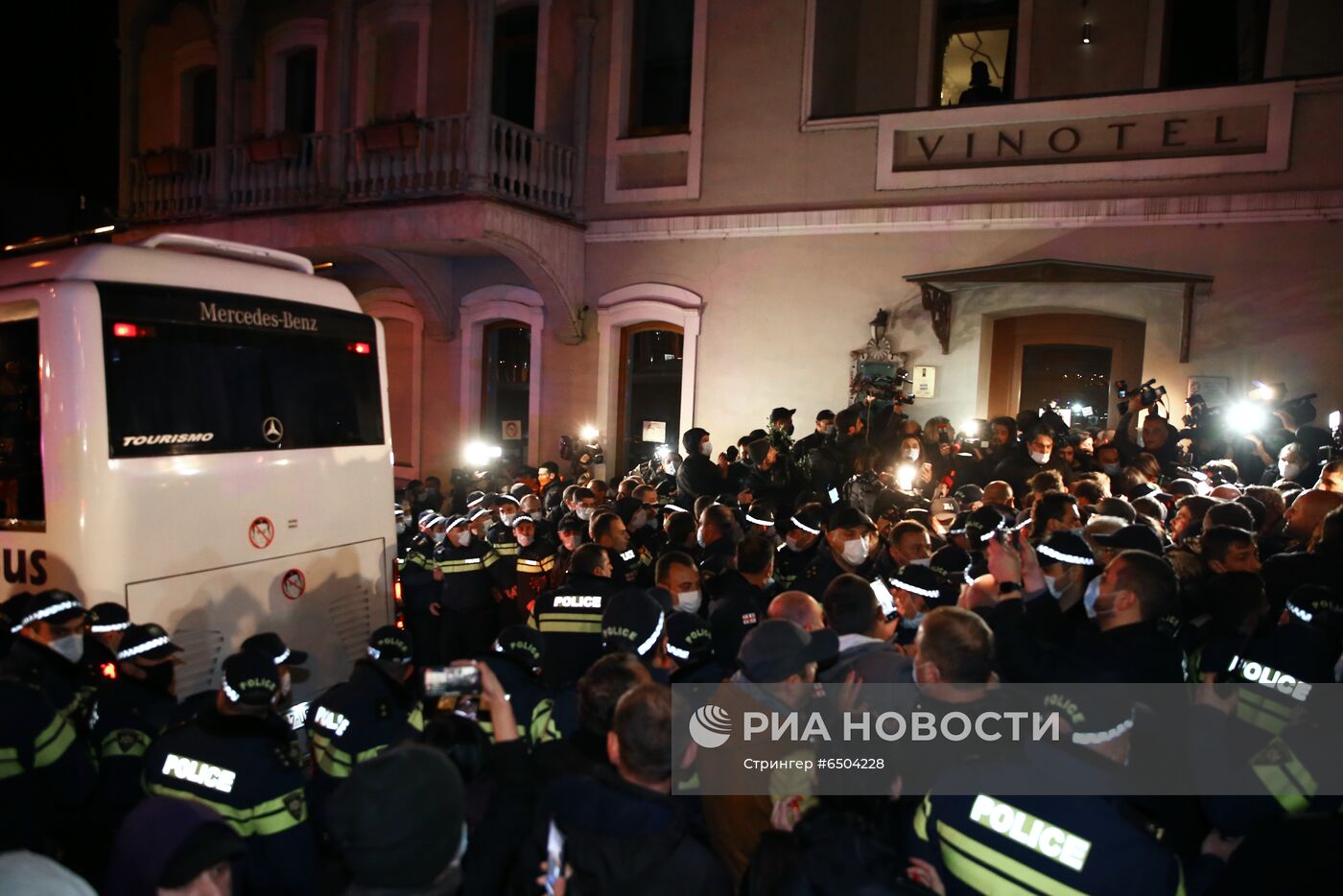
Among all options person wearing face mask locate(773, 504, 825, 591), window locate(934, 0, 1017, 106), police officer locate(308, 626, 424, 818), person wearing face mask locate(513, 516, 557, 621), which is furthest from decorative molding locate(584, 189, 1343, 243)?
police officer locate(308, 626, 424, 818)

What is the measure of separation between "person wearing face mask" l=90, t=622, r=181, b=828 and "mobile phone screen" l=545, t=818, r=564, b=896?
204 cm

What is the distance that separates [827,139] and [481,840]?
10.8 m

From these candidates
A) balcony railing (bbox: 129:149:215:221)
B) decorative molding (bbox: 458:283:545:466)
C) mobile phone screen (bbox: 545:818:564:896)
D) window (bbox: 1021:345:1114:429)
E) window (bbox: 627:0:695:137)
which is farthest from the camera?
balcony railing (bbox: 129:149:215:221)

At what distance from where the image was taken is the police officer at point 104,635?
489 centimetres

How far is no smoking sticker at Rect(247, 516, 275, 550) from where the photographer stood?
6.24 metres

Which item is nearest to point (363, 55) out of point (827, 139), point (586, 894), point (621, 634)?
point (827, 139)

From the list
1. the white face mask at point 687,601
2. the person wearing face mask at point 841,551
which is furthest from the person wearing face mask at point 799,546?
the white face mask at point 687,601

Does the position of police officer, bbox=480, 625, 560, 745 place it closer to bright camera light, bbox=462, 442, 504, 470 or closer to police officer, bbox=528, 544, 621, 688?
police officer, bbox=528, 544, 621, 688

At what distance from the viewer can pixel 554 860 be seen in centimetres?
261

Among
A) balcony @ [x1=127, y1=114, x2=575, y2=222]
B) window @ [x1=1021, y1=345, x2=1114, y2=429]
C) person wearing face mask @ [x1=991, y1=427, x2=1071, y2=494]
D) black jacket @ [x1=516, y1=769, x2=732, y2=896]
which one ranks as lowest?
black jacket @ [x1=516, y1=769, x2=732, y2=896]

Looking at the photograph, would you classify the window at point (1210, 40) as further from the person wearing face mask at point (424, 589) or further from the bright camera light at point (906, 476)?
the person wearing face mask at point (424, 589)

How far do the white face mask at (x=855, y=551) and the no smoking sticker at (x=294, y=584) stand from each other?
3.96 meters

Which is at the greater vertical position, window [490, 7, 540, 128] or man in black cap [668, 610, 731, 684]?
window [490, 7, 540, 128]

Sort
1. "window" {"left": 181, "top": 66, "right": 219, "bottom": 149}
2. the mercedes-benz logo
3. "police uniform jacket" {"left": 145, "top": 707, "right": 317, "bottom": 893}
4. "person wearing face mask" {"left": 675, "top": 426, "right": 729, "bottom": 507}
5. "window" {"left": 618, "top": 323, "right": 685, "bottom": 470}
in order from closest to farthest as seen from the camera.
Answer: "police uniform jacket" {"left": 145, "top": 707, "right": 317, "bottom": 893} → the mercedes-benz logo → "person wearing face mask" {"left": 675, "top": 426, "right": 729, "bottom": 507} → "window" {"left": 618, "top": 323, "right": 685, "bottom": 470} → "window" {"left": 181, "top": 66, "right": 219, "bottom": 149}
